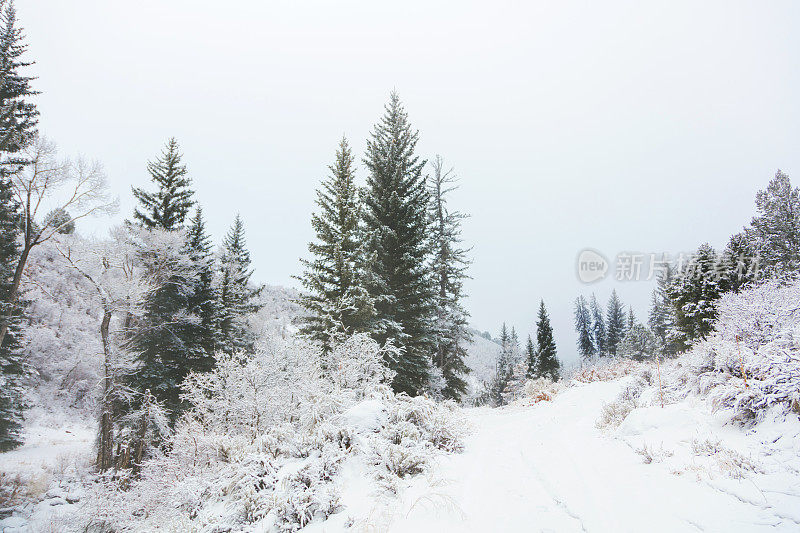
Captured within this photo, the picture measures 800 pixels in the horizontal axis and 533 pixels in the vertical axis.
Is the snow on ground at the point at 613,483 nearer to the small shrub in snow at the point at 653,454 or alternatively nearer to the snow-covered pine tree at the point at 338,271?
the small shrub in snow at the point at 653,454

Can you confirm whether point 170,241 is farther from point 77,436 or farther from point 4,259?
point 77,436

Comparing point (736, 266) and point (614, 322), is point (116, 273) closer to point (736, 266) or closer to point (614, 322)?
point (736, 266)

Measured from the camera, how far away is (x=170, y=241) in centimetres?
1802

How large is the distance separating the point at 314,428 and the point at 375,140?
14.7 metres

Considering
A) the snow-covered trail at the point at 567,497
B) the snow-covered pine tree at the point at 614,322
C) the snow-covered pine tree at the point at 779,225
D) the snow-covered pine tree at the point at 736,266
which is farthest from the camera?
the snow-covered pine tree at the point at 614,322

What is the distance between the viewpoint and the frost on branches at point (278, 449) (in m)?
4.10

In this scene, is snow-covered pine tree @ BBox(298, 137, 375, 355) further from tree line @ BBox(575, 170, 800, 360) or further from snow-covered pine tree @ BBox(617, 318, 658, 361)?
snow-covered pine tree @ BBox(617, 318, 658, 361)

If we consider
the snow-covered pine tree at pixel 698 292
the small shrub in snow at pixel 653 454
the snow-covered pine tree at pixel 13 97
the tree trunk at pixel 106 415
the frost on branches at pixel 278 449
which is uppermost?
the snow-covered pine tree at pixel 13 97

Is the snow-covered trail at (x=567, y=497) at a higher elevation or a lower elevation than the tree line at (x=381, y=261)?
lower

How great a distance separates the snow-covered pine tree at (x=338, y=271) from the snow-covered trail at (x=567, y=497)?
830 cm

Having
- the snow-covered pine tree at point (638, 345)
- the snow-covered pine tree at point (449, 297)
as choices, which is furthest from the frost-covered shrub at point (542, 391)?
the snow-covered pine tree at point (638, 345)

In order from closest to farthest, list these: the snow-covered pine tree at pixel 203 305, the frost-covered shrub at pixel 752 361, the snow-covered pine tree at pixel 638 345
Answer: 1. the frost-covered shrub at pixel 752 361
2. the snow-covered pine tree at pixel 203 305
3. the snow-covered pine tree at pixel 638 345

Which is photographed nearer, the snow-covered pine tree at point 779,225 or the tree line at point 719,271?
the tree line at point 719,271

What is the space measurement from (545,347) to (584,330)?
4259 centimetres
